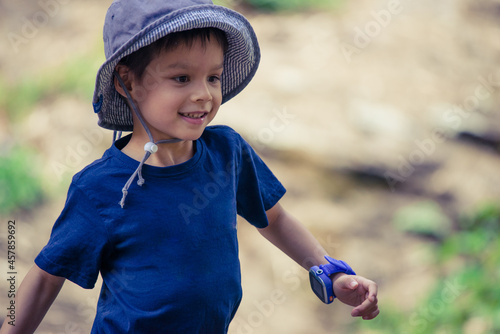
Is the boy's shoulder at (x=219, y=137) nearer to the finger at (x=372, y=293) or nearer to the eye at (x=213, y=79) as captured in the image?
the eye at (x=213, y=79)

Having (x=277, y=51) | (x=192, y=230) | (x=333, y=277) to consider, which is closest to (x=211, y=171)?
(x=192, y=230)

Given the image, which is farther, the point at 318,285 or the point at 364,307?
the point at 318,285

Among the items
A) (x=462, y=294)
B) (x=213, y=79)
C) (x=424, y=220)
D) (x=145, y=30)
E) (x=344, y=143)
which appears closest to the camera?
(x=145, y=30)

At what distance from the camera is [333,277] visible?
1668mm

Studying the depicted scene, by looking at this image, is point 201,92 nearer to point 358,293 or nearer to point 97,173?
point 97,173

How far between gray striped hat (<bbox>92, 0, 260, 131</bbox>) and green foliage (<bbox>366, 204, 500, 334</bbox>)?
1964 mm

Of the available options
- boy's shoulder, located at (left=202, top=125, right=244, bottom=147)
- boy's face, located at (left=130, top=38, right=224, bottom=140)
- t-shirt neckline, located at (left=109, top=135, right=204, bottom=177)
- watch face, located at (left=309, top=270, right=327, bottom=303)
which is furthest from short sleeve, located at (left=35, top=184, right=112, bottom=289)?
watch face, located at (left=309, top=270, right=327, bottom=303)

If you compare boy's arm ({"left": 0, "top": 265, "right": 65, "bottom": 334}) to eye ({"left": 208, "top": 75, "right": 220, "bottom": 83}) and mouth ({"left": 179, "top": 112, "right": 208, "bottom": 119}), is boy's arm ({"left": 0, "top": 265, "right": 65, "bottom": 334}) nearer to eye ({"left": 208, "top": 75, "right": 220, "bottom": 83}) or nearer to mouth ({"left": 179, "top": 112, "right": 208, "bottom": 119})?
mouth ({"left": 179, "top": 112, "right": 208, "bottom": 119})

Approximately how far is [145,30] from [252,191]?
0.54 m

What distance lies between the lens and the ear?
4.97 ft

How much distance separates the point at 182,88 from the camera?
143cm

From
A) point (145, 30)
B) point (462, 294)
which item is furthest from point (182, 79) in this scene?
point (462, 294)

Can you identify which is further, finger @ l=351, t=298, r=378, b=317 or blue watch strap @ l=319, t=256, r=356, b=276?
blue watch strap @ l=319, t=256, r=356, b=276

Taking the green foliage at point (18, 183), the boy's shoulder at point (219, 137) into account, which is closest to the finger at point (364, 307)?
the boy's shoulder at point (219, 137)
